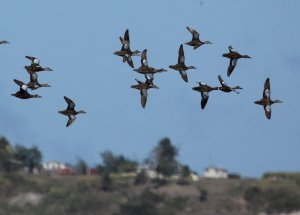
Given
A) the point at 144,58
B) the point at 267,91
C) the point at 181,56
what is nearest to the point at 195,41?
the point at 181,56

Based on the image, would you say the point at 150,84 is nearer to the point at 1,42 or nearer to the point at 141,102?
the point at 141,102

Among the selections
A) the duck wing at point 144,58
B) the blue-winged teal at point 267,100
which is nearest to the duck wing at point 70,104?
the duck wing at point 144,58

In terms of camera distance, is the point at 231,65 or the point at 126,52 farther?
the point at 126,52

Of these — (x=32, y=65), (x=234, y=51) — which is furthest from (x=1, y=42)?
(x=234, y=51)

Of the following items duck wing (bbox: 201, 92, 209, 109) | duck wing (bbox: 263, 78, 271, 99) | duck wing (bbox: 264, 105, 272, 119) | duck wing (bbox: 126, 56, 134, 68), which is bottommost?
duck wing (bbox: 264, 105, 272, 119)

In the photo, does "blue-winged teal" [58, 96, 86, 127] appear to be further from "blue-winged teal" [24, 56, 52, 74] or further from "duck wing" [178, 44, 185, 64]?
"duck wing" [178, 44, 185, 64]

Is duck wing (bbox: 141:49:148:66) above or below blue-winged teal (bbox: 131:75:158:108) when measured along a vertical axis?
above

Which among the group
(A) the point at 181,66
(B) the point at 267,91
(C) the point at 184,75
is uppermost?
(A) the point at 181,66

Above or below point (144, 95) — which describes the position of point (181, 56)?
above

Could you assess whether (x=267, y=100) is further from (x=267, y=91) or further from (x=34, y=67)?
(x=34, y=67)

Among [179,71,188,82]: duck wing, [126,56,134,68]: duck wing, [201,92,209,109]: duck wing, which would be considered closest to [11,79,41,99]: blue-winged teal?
[126,56,134,68]: duck wing

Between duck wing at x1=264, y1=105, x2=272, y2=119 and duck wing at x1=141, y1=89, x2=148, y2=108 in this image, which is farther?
duck wing at x1=141, y1=89, x2=148, y2=108

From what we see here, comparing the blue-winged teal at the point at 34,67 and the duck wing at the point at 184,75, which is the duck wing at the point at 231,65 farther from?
the blue-winged teal at the point at 34,67

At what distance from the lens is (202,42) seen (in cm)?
9194
